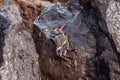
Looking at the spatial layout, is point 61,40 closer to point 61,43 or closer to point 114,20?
point 61,43

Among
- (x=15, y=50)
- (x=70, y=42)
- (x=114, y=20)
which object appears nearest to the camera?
(x=114, y=20)

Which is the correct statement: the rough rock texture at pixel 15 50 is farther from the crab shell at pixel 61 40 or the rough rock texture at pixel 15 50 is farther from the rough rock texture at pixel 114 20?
the rough rock texture at pixel 114 20

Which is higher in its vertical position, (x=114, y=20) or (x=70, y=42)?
(x=114, y=20)

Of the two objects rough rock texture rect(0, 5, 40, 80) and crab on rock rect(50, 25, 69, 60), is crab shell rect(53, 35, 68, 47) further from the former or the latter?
rough rock texture rect(0, 5, 40, 80)

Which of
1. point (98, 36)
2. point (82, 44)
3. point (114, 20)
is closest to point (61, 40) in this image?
point (82, 44)

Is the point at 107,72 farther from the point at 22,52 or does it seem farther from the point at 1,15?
the point at 1,15

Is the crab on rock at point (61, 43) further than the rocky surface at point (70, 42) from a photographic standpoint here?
Yes

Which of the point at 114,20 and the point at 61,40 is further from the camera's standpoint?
the point at 61,40

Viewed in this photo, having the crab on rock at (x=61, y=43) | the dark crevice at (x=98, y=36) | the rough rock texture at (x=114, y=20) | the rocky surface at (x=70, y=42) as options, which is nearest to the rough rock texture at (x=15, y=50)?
the rocky surface at (x=70, y=42)
